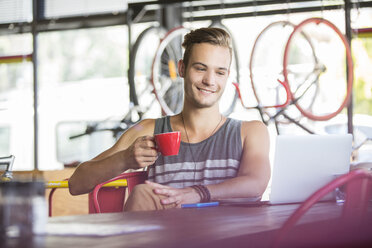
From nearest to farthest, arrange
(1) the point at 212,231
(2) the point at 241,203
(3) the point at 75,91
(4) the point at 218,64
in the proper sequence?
(1) the point at 212,231
(2) the point at 241,203
(4) the point at 218,64
(3) the point at 75,91

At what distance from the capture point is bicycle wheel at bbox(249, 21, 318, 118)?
17.1ft

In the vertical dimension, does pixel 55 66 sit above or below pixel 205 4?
below

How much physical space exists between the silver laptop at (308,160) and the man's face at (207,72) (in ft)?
2.76

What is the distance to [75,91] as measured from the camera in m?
6.87

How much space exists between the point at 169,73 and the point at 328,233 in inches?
183

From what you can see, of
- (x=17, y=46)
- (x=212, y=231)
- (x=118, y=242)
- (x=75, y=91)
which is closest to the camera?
(x=118, y=242)

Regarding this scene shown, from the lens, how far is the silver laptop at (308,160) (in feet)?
5.19

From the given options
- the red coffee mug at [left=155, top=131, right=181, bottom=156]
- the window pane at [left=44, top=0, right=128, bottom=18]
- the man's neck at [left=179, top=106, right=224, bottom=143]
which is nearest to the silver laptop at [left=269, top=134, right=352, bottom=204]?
the red coffee mug at [left=155, top=131, right=181, bottom=156]

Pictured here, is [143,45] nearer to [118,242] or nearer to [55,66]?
[55,66]

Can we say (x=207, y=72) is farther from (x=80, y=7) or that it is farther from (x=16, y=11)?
(x=16, y=11)

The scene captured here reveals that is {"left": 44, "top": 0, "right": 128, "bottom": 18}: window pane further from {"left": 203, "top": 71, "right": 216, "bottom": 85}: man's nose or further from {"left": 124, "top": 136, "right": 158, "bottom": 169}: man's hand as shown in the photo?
{"left": 124, "top": 136, "right": 158, "bottom": 169}: man's hand

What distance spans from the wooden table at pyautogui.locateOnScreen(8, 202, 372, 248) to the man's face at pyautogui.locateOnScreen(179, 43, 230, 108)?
2.70 feet

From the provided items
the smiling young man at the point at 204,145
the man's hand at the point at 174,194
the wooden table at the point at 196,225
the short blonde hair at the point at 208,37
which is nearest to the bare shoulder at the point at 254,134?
the smiling young man at the point at 204,145

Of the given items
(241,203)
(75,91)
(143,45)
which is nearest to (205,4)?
(143,45)
